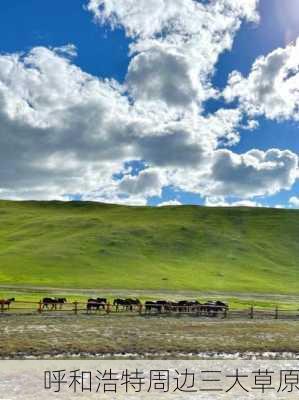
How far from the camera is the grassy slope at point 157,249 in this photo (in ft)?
301

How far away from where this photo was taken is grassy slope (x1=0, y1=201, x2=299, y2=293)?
91.7 m

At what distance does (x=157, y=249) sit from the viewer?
11781cm

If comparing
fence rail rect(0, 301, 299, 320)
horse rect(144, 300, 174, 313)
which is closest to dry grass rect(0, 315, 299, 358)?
fence rail rect(0, 301, 299, 320)

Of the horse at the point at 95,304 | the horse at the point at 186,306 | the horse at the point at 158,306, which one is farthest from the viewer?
the horse at the point at 186,306

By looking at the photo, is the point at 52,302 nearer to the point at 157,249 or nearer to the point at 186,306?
the point at 186,306

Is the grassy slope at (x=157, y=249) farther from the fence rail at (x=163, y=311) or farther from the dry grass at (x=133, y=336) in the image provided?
the dry grass at (x=133, y=336)

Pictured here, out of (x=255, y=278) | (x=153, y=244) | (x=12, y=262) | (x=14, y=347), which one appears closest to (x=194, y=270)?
(x=255, y=278)

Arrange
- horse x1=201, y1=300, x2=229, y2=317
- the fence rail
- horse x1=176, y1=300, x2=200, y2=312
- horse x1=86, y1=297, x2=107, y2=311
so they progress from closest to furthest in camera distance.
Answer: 1. horse x1=86, y1=297, x2=107, y2=311
2. the fence rail
3. horse x1=201, y1=300, x2=229, y2=317
4. horse x1=176, y1=300, x2=200, y2=312

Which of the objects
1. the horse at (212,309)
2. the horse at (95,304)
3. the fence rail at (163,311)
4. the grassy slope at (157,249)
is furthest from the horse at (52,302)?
the grassy slope at (157,249)

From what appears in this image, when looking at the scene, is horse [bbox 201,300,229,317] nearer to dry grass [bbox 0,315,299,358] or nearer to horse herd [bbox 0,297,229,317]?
horse herd [bbox 0,297,229,317]

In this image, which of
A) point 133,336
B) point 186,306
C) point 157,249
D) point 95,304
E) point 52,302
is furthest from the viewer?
point 157,249

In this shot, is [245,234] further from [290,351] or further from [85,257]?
[290,351]

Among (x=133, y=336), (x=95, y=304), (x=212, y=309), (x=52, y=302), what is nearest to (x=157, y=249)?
(x=212, y=309)

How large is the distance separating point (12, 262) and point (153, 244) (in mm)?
33187
